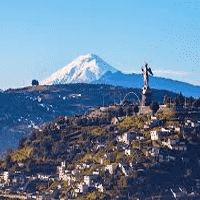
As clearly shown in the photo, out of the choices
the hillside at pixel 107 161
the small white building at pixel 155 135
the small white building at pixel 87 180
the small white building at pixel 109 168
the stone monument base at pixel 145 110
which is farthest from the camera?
the stone monument base at pixel 145 110

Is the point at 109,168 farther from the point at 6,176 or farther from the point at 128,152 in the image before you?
the point at 6,176

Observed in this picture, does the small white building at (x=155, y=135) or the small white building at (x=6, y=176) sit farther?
the small white building at (x=6, y=176)

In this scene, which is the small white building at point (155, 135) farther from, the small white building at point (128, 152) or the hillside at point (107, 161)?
the small white building at point (128, 152)

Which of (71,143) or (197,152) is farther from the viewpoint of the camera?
(71,143)

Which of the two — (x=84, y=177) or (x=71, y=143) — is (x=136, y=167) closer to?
(x=84, y=177)

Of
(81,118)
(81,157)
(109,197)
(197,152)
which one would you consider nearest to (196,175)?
(197,152)

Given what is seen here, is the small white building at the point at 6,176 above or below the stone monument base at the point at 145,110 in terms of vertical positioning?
below

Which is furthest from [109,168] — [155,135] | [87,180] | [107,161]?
[155,135]

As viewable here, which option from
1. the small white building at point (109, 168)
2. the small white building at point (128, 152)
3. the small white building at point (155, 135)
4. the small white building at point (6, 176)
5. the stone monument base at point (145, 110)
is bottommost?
the small white building at point (6, 176)

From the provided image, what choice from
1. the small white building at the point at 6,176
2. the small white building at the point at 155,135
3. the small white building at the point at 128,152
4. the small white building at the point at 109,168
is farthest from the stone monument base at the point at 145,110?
the small white building at the point at 6,176

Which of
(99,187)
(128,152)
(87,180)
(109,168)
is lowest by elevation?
(99,187)

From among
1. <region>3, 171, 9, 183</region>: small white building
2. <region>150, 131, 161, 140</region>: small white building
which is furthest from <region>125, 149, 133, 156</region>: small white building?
<region>3, 171, 9, 183</region>: small white building
